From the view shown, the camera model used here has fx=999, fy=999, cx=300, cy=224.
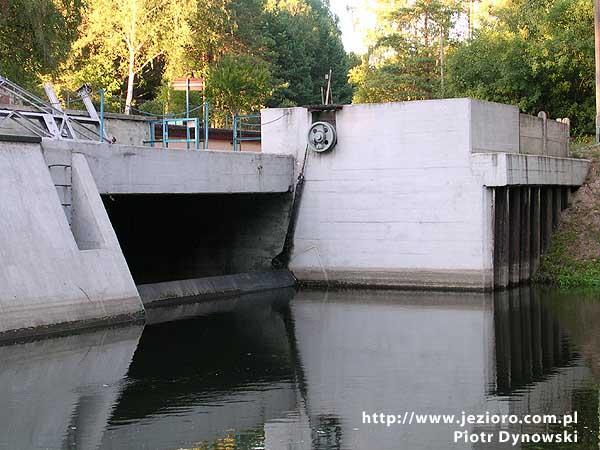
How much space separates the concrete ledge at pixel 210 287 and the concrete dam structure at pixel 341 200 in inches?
1.5

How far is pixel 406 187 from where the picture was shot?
22641mm

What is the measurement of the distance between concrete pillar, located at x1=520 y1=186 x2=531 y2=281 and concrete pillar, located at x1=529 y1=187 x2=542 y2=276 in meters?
0.27

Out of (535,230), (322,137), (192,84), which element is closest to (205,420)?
(322,137)

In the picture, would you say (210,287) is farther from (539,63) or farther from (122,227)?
(539,63)

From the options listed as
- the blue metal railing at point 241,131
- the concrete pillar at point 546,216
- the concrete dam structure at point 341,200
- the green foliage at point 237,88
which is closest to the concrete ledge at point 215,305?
the concrete dam structure at point 341,200

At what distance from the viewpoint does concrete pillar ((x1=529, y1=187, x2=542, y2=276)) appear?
23594mm

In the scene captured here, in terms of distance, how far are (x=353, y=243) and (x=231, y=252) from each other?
327cm

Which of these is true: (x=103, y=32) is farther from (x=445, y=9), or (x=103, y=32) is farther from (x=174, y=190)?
(x=174, y=190)

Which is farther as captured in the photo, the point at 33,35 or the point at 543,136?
the point at 33,35

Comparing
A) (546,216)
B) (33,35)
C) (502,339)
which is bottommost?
(502,339)

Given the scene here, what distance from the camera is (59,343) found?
15.1 meters

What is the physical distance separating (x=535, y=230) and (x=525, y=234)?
63 centimetres

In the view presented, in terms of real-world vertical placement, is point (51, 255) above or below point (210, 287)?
above

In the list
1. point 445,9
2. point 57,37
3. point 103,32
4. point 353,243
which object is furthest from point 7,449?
point 445,9
